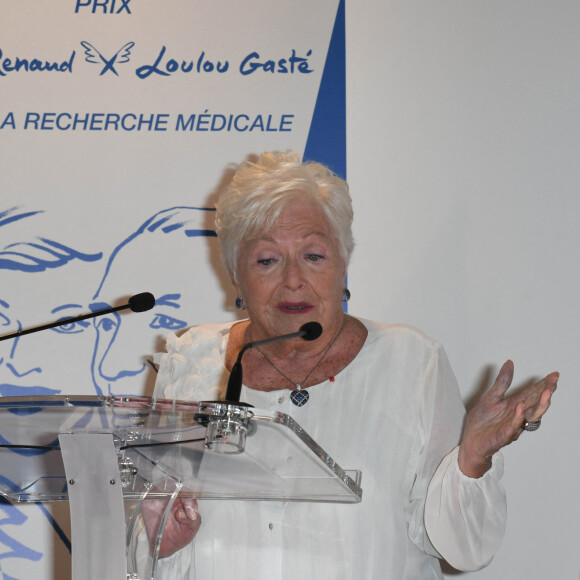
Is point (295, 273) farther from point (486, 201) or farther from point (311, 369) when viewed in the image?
point (486, 201)

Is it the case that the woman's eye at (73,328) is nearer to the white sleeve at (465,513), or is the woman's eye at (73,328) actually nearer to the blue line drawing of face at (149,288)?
the blue line drawing of face at (149,288)

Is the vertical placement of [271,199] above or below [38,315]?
above

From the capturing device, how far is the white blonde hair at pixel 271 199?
2.57 m

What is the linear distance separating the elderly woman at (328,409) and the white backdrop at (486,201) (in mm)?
580

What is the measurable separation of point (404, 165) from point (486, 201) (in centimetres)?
34

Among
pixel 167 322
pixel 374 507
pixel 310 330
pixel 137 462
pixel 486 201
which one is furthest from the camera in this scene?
pixel 167 322

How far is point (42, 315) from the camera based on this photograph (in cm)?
334

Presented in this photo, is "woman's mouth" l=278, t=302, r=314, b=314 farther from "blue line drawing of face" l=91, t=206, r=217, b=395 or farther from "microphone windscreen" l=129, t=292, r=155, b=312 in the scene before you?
"blue line drawing of face" l=91, t=206, r=217, b=395

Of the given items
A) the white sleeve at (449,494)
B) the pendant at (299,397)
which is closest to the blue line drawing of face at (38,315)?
the pendant at (299,397)

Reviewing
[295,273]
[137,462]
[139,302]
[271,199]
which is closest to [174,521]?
[137,462]

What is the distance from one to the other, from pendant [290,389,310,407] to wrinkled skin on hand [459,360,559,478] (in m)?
0.51

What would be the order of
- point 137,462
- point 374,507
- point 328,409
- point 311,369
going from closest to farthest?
point 137,462
point 374,507
point 328,409
point 311,369

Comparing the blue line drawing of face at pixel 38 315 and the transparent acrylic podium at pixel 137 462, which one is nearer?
the transparent acrylic podium at pixel 137 462

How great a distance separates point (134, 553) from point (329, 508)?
0.74m
